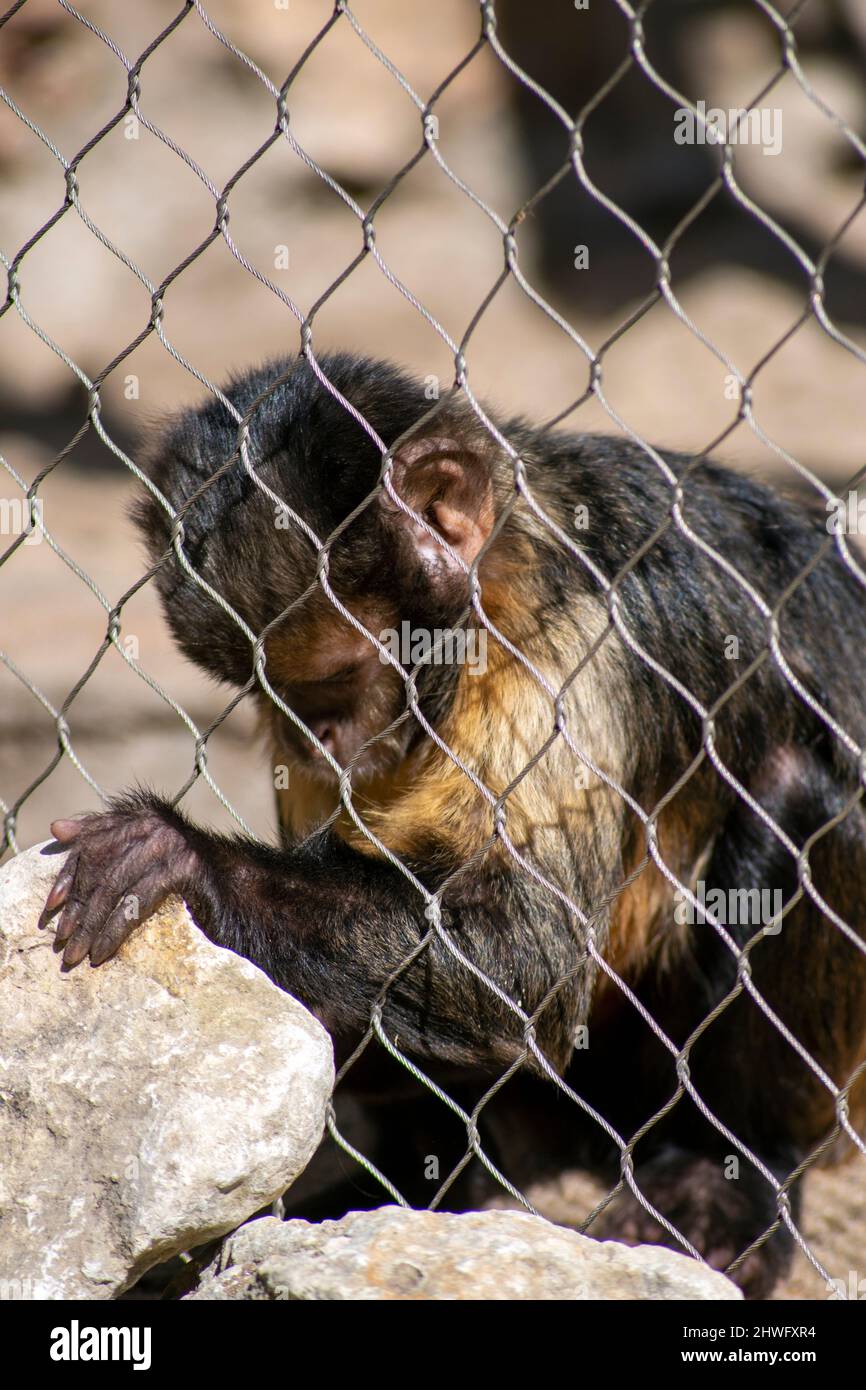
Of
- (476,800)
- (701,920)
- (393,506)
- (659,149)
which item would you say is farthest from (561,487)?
(659,149)

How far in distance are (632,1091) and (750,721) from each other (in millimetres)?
1242

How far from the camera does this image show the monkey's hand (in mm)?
2938

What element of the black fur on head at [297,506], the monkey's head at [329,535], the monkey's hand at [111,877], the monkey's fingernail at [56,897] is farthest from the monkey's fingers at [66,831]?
the black fur on head at [297,506]

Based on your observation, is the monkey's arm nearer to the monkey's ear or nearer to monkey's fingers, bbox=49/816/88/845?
monkey's fingers, bbox=49/816/88/845

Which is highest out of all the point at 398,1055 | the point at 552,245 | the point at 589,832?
the point at 552,245

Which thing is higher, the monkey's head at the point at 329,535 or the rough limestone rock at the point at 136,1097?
the monkey's head at the point at 329,535

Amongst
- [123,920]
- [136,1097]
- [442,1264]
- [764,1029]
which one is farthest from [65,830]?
[764,1029]

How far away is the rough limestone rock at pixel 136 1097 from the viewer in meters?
2.66

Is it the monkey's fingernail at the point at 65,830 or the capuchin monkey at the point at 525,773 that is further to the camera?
the capuchin monkey at the point at 525,773

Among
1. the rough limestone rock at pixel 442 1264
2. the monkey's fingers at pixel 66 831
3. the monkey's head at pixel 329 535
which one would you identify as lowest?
the rough limestone rock at pixel 442 1264

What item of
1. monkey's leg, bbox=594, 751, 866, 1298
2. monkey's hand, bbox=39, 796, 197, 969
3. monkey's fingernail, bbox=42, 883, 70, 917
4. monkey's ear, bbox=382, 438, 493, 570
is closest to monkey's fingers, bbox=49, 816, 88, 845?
monkey's hand, bbox=39, 796, 197, 969

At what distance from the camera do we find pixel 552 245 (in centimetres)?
978

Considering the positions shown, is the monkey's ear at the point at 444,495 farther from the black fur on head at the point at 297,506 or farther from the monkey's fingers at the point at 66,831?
the monkey's fingers at the point at 66,831
